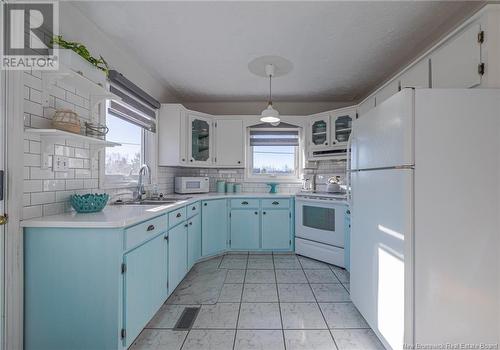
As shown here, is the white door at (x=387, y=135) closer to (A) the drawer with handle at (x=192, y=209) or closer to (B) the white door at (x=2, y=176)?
(A) the drawer with handle at (x=192, y=209)

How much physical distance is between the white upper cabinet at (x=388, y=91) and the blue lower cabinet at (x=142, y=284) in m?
2.60

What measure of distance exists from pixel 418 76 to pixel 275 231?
2401 mm

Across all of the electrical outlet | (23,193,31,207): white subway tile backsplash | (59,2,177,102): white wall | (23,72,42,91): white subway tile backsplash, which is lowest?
(23,193,31,207): white subway tile backsplash

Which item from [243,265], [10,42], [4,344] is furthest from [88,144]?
[243,265]

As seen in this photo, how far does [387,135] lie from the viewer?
4.91 ft

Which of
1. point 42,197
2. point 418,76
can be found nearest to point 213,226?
point 42,197

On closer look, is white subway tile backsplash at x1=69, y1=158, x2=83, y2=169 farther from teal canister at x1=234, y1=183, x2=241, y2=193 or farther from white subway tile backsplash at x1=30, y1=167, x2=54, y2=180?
teal canister at x1=234, y1=183, x2=241, y2=193

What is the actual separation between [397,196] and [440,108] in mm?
541

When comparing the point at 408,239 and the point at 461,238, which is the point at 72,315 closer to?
the point at 408,239

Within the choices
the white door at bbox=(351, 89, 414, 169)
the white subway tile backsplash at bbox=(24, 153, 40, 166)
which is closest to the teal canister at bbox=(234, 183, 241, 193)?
the white door at bbox=(351, 89, 414, 169)

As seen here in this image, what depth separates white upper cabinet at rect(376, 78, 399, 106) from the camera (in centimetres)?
235

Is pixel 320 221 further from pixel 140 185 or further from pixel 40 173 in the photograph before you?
pixel 40 173

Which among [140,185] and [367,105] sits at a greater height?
[367,105]

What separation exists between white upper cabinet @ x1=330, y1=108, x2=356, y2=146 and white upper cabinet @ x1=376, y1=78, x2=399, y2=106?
1.90 feet
